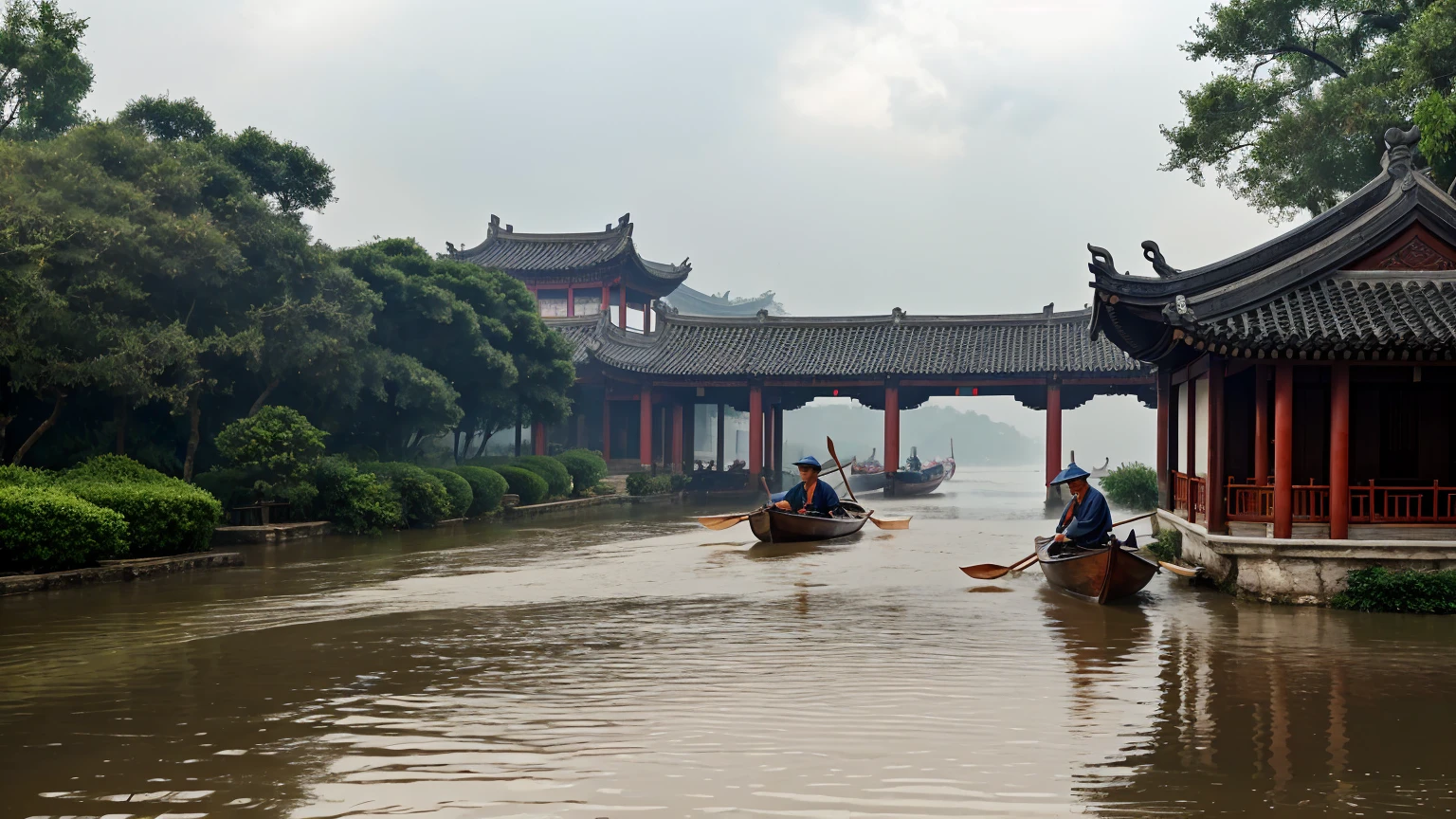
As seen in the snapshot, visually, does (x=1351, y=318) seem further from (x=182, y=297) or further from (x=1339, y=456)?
(x=182, y=297)

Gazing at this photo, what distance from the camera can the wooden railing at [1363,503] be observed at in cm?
1165

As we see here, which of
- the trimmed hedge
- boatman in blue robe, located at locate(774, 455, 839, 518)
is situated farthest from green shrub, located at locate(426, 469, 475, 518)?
boatman in blue robe, located at locate(774, 455, 839, 518)

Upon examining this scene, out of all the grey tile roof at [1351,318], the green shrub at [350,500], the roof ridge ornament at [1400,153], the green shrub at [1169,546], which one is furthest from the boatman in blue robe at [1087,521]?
the green shrub at [350,500]

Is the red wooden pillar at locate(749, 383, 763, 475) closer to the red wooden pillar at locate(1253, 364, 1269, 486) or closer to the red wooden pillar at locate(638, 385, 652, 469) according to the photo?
the red wooden pillar at locate(638, 385, 652, 469)

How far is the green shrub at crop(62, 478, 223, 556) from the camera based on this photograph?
1346 cm

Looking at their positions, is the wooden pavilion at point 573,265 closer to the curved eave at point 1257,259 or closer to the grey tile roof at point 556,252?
the grey tile roof at point 556,252

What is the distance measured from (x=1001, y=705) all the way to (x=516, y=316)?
74.9 feet

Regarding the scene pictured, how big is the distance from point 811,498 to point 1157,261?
7115mm

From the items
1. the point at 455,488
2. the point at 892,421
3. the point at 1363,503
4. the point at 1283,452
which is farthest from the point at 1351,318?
the point at 892,421

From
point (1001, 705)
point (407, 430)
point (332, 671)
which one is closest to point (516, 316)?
point (407, 430)

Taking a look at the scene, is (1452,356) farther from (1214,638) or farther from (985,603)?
(985,603)

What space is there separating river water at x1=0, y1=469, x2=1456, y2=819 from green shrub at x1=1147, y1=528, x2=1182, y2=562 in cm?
237

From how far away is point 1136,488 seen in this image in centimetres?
2652

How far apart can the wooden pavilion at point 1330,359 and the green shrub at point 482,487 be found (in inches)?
537
